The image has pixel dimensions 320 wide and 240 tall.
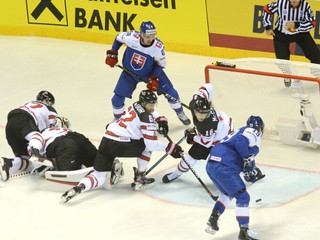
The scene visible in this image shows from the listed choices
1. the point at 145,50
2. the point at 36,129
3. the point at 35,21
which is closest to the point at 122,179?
the point at 36,129

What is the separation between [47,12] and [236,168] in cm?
568

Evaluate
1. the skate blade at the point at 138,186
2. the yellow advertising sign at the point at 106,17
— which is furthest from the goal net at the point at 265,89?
the yellow advertising sign at the point at 106,17

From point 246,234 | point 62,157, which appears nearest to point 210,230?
point 246,234

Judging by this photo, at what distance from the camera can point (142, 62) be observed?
8.58m

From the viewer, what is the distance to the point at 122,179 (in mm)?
7695

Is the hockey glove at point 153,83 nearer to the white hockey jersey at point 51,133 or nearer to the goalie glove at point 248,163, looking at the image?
the white hockey jersey at point 51,133

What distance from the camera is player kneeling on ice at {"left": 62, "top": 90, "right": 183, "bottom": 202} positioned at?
7219 mm

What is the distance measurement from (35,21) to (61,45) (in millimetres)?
516

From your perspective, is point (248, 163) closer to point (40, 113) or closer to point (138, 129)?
point (138, 129)

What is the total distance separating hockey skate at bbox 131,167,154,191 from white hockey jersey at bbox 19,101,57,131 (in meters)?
0.94

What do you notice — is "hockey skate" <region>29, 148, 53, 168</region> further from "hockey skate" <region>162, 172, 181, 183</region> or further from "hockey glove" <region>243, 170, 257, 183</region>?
"hockey glove" <region>243, 170, 257, 183</region>

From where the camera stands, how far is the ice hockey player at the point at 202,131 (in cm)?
705

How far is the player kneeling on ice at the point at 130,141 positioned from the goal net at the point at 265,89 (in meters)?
1.30

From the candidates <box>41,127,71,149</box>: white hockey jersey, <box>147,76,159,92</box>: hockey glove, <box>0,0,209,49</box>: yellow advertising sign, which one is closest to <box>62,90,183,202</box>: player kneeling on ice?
<box>41,127,71,149</box>: white hockey jersey
